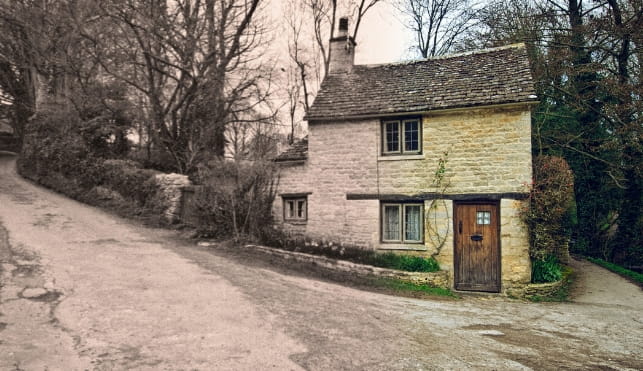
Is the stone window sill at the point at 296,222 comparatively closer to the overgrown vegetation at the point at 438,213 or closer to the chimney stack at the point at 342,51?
the overgrown vegetation at the point at 438,213

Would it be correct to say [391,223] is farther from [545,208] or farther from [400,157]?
[545,208]

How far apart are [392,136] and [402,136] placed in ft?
1.12

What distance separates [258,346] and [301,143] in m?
10.4

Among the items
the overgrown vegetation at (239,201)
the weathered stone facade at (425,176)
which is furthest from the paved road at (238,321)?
the overgrown vegetation at (239,201)

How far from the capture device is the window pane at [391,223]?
44.2 ft

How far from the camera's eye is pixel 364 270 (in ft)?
41.2

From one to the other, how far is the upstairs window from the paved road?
4.92m

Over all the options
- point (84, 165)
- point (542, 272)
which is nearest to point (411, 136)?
point (542, 272)

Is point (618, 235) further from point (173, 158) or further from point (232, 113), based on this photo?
point (173, 158)

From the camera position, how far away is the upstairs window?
43.9 feet

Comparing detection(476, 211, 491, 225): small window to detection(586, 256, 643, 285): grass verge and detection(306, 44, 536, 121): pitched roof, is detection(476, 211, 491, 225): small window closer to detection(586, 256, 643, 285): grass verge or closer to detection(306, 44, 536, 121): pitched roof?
detection(306, 44, 536, 121): pitched roof

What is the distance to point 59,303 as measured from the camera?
297 inches

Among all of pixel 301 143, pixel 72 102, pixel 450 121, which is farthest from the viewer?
pixel 72 102

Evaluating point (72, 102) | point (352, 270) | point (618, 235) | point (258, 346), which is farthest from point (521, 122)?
point (72, 102)
